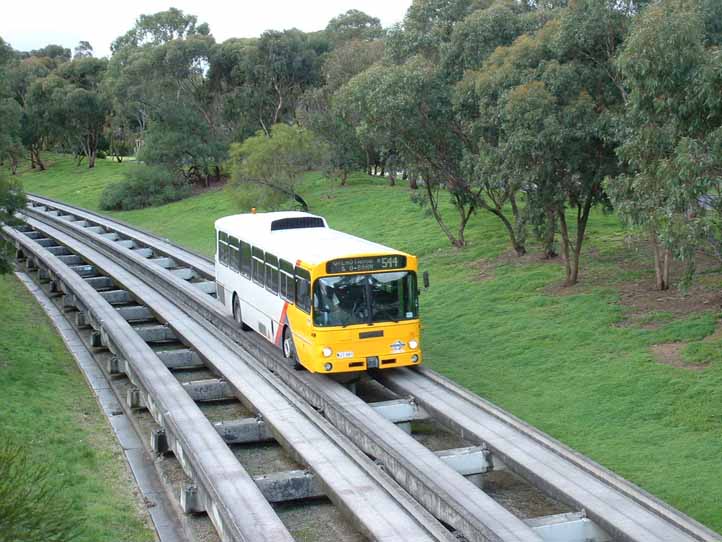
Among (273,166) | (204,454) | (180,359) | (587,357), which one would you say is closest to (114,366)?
(180,359)

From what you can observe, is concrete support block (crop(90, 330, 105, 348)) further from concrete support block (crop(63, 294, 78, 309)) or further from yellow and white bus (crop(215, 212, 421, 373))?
yellow and white bus (crop(215, 212, 421, 373))

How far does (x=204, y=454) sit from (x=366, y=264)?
4963 mm

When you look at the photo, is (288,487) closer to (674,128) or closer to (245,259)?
(245,259)

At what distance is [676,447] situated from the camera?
48.9 ft

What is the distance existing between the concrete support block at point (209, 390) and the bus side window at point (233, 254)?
4.78 metres

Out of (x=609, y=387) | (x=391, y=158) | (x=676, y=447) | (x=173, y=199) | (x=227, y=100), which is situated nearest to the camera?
(x=676, y=447)

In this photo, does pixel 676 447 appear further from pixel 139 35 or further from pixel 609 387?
pixel 139 35

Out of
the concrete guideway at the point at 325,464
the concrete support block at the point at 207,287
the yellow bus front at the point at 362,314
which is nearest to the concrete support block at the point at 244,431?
the concrete guideway at the point at 325,464

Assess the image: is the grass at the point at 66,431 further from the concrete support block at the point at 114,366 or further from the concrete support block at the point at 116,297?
the concrete support block at the point at 116,297

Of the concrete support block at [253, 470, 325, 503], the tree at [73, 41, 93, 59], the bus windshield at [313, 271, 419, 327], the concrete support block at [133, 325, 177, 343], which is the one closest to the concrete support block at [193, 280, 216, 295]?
the concrete support block at [133, 325, 177, 343]

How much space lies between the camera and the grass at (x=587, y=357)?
14695 mm

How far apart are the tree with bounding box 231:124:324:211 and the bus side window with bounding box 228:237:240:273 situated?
19.7 metres

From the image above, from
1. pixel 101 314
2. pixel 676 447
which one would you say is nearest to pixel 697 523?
pixel 676 447

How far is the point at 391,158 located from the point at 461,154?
3.03 meters
